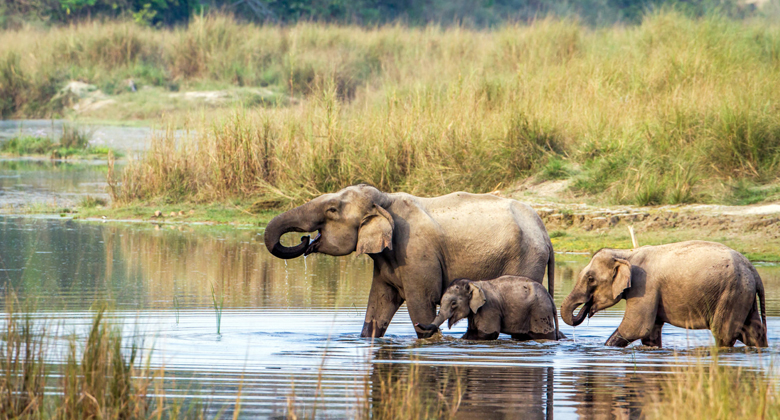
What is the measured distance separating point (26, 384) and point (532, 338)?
426 cm

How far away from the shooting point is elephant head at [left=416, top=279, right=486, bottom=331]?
8328 millimetres

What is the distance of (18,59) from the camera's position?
32.4 metres

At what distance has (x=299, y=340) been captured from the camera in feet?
28.1

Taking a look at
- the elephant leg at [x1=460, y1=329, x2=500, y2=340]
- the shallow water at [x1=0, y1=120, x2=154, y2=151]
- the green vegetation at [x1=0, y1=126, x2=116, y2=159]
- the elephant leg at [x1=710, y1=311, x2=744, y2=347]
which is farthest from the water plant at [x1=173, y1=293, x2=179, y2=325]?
the green vegetation at [x1=0, y1=126, x2=116, y2=159]

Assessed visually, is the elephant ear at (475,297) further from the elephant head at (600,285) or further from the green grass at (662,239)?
the green grass at (662,239)

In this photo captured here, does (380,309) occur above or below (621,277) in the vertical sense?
below

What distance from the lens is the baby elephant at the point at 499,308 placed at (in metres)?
8.37

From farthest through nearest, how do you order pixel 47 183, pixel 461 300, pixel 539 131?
pixel 47 183, pixel 539 131, pixel 461 300

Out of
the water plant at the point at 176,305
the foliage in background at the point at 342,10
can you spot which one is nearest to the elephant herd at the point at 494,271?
the water plant at the point at 176,305

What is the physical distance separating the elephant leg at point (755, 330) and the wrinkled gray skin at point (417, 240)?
157 centimetres

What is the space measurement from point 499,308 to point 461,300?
313 millimetres

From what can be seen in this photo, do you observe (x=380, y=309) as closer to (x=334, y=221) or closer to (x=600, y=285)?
(x=334, y=221)

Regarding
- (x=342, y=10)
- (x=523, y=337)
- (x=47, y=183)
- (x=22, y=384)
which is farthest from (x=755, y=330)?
(x=342, y=10)

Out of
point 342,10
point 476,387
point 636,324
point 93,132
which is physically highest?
point 342,10
